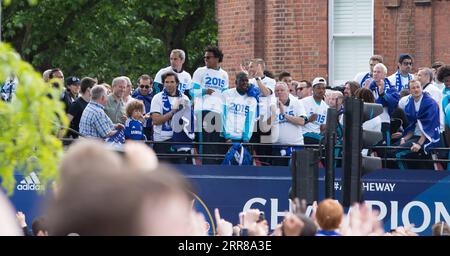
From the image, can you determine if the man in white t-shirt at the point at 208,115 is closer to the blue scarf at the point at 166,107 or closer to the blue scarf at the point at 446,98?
the blue scarf at the point at 166,107

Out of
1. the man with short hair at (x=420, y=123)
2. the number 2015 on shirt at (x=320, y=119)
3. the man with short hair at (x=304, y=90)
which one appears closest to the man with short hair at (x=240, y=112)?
the number 2015 on shirt at (x=320, y=119)

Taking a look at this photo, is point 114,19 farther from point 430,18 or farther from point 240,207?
point 240,207

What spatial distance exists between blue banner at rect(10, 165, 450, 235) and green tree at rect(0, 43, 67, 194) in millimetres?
8714

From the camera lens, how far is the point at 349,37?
22.9 meters

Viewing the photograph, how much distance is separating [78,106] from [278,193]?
2787mm

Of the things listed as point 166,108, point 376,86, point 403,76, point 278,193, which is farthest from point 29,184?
point 403,76

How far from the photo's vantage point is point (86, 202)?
287 centimetres

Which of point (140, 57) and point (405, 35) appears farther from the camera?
point (140, 57)

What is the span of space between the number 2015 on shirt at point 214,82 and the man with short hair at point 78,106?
153 centimetres

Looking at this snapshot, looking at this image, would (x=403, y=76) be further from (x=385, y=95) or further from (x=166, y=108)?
(x=166, y=108)

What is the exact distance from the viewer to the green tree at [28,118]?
215 inches

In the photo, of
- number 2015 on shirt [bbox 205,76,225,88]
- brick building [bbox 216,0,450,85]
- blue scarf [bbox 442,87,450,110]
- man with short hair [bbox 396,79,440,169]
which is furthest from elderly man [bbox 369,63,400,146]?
brick building [bbox 216,0,450,85]
